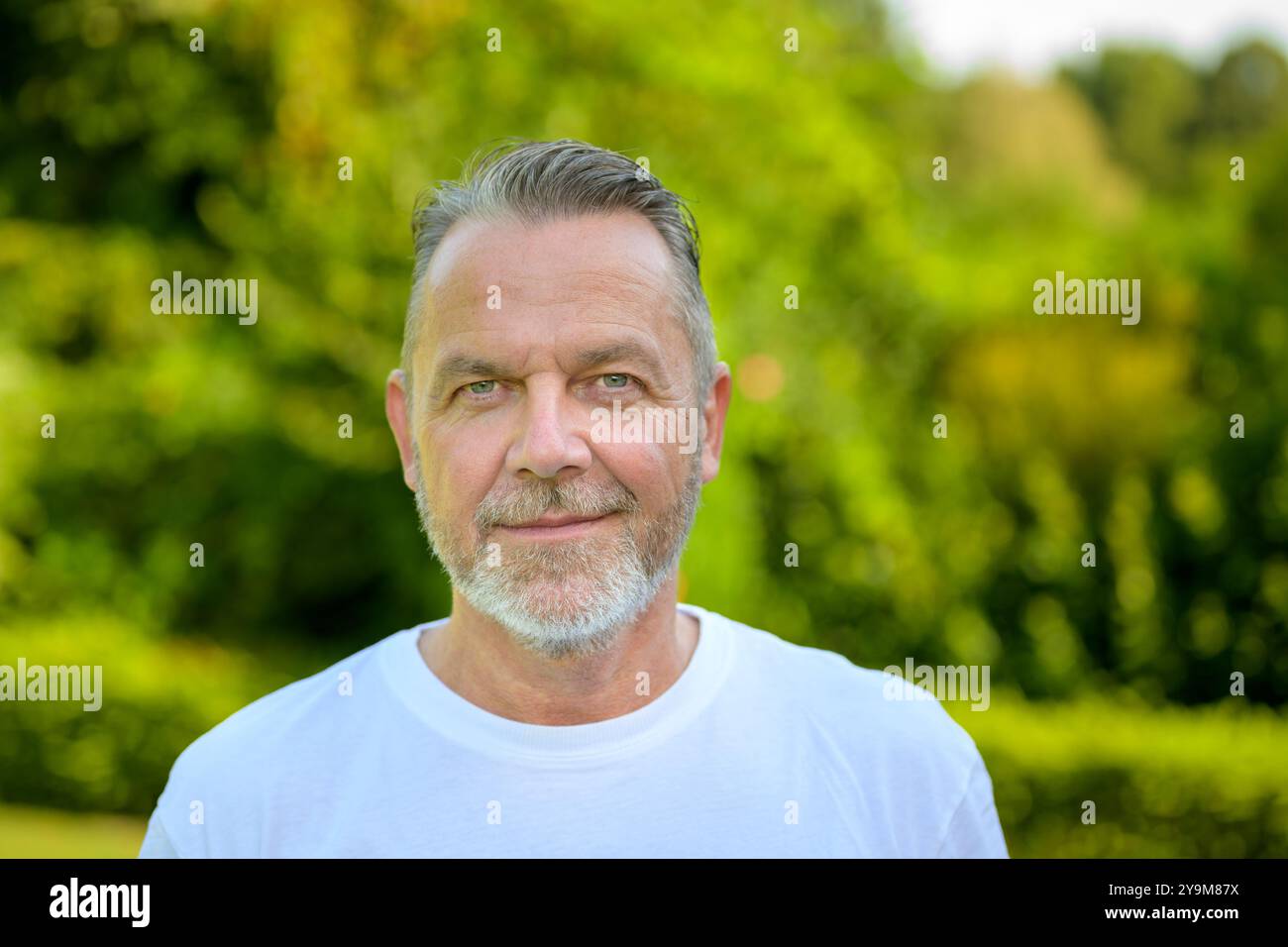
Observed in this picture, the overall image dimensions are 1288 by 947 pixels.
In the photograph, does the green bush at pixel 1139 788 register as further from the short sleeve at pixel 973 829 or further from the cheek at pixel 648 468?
the cheek at pixel 648 468

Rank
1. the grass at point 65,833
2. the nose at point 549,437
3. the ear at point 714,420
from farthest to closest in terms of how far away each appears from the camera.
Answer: the grass at point 65,833
the ear at point 714,420
the nose at point 549,437

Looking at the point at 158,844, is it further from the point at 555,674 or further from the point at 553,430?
the point at 553,430

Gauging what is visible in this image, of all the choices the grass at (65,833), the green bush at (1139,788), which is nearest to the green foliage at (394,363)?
the green bush at (1139,788)

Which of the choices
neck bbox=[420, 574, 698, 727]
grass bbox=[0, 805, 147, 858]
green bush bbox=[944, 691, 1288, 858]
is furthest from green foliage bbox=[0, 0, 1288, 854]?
neck bbox=[420, 574, 698, 727]

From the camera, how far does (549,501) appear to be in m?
1.89

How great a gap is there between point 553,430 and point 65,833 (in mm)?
→ 6742

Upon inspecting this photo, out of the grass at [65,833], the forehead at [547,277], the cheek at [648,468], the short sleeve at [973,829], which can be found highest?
the forehead at [547,277]

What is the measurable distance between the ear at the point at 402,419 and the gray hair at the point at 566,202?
41mm

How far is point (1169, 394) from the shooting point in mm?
10602

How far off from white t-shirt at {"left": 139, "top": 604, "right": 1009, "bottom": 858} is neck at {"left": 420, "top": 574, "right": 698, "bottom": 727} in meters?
0.04

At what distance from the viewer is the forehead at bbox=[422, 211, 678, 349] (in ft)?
6.33

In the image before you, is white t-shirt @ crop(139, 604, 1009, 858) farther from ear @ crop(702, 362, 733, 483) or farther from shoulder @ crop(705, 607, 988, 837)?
ear @ crop(702, 362, 733, 483)

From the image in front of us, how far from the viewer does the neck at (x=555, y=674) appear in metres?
2.02

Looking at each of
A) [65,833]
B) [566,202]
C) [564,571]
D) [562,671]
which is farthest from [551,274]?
[65,833]
